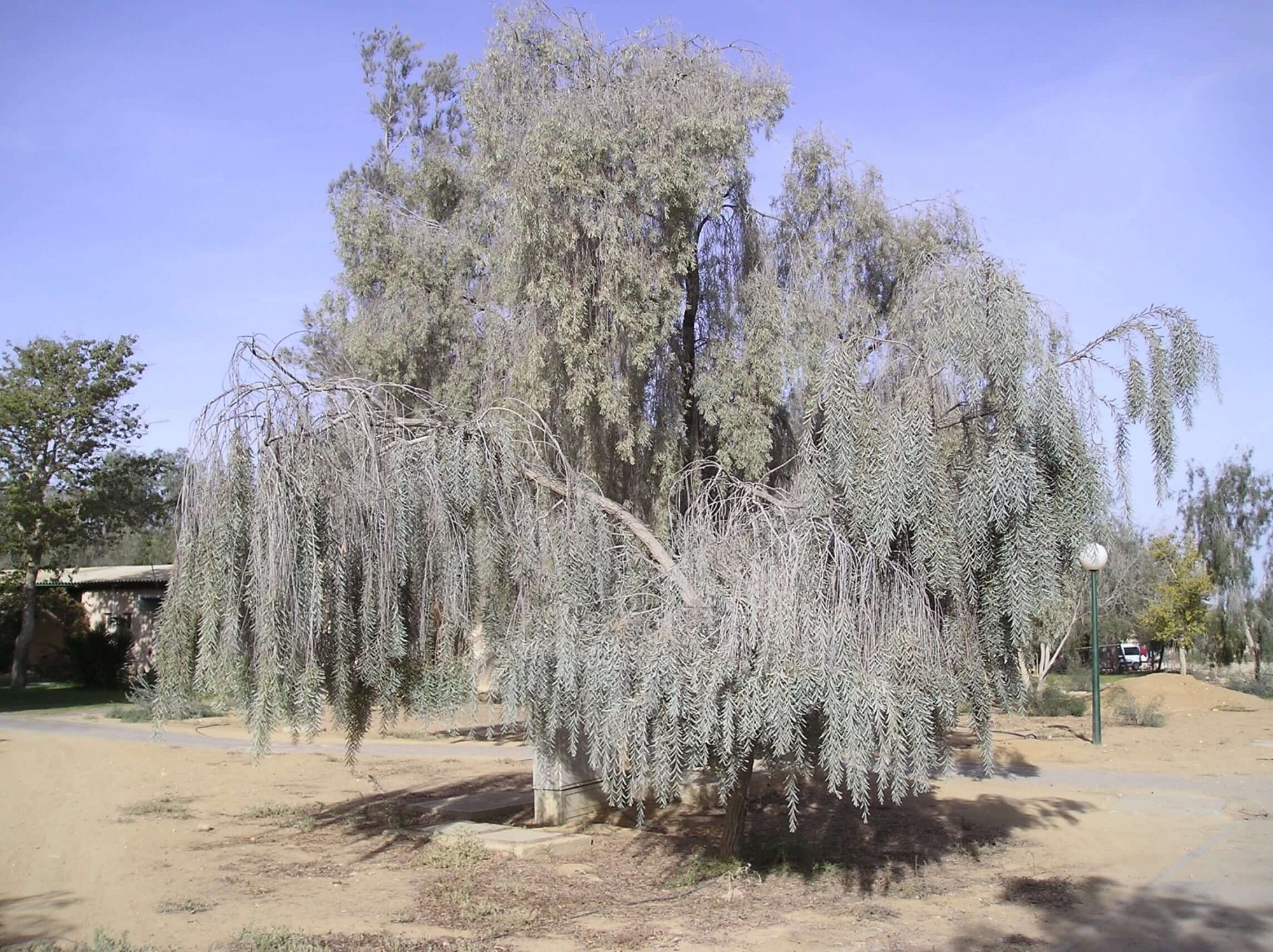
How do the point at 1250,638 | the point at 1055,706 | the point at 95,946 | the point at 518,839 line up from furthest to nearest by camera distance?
the point at 1250,638 < the point at 1055,706 < the point at 518,839 < the point at 95,946

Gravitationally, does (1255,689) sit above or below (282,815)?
above

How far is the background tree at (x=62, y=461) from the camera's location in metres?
28.5

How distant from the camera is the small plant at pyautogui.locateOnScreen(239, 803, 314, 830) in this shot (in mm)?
13094

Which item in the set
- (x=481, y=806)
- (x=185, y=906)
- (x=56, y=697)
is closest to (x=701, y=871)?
(x=185, y=906)

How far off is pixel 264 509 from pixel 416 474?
1.40 meters

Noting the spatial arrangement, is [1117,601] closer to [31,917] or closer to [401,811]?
[401,811]

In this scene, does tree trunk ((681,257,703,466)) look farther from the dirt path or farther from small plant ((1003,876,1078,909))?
the dirt path

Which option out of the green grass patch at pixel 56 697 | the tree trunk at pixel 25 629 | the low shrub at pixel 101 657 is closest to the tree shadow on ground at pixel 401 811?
the green grass patch at pixel 56 697

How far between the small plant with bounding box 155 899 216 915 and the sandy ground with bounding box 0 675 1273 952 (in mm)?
40

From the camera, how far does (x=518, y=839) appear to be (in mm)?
11180

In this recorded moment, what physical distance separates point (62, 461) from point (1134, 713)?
28902 millimetres

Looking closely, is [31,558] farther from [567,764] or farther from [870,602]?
[870,602]

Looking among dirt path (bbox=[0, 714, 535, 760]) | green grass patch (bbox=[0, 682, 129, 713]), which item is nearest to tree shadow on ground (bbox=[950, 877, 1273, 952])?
dirt path (bbox=[0, 714, 535, 760])

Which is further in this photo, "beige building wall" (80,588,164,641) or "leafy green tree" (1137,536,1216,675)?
"leafy green tree" (1137,536,1216,675)
